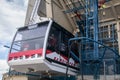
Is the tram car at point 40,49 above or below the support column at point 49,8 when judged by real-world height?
below

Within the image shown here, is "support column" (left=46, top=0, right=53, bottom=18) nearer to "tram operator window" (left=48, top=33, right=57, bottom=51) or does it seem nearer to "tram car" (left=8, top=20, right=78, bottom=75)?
"tram car" (left=8, top=20, right=78, bottom=75)

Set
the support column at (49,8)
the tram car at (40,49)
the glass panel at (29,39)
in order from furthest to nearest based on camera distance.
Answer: the support column at (49,8)
the glass panel at (29,39)
the tram car at (40,49)

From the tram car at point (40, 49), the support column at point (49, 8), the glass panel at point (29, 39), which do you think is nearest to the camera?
the tram car at point (40, 49)

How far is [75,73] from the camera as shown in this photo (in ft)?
39.4

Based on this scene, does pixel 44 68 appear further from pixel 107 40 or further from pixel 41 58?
pixel 107 40

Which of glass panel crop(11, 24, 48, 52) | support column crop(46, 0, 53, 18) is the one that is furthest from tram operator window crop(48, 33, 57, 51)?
support column crop(46, 0, 53, 18)

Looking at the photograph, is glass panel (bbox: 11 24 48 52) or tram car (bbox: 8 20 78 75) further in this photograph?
glass panel (bbox: 11 24 48 52)

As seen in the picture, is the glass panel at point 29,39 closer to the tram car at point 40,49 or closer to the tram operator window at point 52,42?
the tram car at point 40,49

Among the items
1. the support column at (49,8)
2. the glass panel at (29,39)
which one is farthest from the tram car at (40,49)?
the support column at (49,8)

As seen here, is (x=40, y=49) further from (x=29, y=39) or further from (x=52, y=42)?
(x=29, y=39)

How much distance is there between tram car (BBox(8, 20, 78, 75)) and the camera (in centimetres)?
1003

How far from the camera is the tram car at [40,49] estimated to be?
1003cm

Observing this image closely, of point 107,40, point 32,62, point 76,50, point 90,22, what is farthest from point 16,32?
point 107,40

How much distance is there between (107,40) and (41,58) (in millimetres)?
5548
